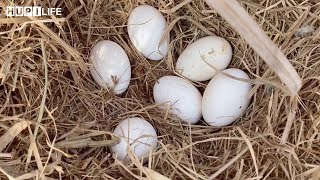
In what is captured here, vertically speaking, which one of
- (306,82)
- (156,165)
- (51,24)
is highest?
(51,24)

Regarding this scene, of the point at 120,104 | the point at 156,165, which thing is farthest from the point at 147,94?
the point at 156,165

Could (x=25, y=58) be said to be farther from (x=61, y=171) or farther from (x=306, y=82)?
(x=306, y=82)

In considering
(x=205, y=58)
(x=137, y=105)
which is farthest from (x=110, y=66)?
(x=205, y=58)

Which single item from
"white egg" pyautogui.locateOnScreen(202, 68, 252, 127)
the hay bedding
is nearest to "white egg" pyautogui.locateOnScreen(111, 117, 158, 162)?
the hay bedding
